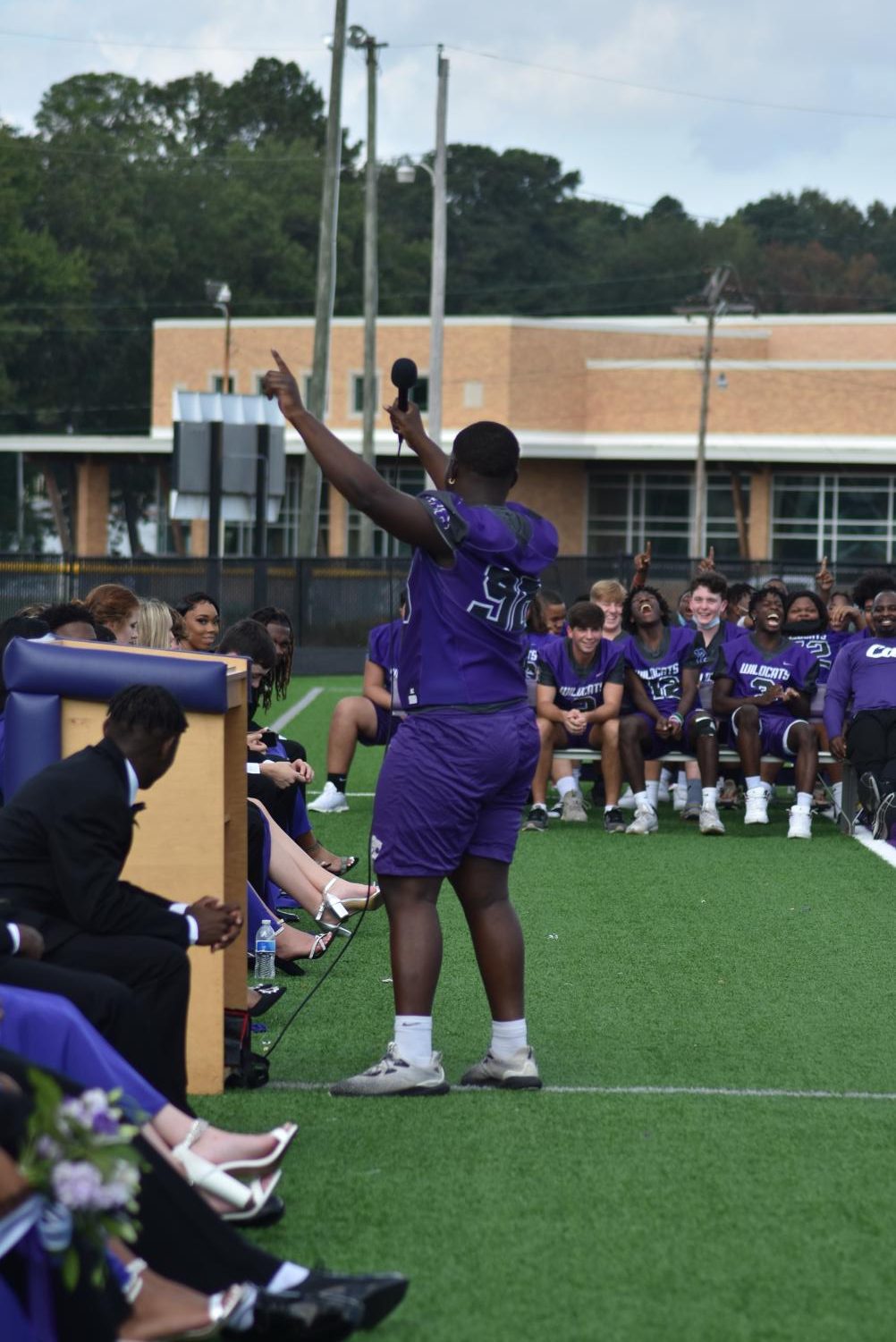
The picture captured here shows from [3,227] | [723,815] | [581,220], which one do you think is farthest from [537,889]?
[581,220]

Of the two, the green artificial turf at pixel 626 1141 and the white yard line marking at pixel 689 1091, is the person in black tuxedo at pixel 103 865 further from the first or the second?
the white yard line marking at pixel 689 1091

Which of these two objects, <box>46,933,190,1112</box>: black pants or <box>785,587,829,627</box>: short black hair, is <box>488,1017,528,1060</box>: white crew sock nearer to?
<box>46,933,190,1112</box>: black pants

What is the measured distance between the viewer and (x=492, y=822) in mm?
6043

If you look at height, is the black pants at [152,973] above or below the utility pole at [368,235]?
below

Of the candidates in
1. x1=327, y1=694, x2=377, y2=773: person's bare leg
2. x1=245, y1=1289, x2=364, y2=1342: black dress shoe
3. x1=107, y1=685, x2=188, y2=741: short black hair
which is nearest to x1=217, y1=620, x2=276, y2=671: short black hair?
x1=327, y1=694, x2=377, y2=773: person's bare leg

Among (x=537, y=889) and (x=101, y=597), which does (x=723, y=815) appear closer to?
(x=537, y=889)

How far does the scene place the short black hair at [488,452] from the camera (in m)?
5.96

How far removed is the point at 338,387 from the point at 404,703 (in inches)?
2049

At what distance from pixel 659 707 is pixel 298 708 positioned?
1005 cm

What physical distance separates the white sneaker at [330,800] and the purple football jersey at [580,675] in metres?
1.59

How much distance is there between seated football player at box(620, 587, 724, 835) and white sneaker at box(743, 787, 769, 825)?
245mm

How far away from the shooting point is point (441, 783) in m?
5.88

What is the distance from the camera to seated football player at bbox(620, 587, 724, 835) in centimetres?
1257

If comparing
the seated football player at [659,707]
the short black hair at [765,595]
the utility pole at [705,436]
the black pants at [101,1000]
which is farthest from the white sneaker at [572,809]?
the utility pole at [705,436]
